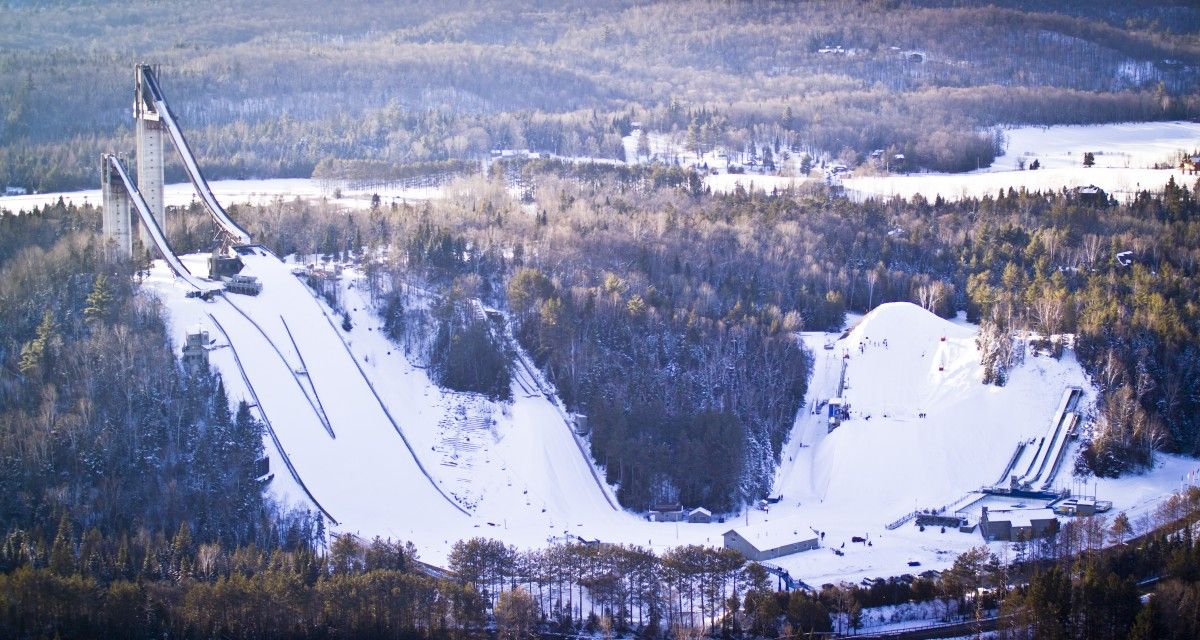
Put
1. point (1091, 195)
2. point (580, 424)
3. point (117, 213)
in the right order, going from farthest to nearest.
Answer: point (1091, 195) → point (117, 213) → point (580, 424)

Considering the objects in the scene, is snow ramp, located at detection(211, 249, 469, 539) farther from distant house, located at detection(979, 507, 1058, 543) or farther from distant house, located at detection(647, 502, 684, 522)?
distant house, located at detection(979, 507, 1058, 543)

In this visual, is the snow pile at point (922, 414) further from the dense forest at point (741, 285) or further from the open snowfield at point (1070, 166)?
the open snowfield at point (1070, 166)

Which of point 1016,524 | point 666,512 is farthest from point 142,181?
point 1016,524

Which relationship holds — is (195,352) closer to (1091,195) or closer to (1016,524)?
(1016,524)

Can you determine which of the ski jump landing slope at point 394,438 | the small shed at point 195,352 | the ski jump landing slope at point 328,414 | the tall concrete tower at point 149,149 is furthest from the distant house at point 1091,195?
the small shed at point 195,352

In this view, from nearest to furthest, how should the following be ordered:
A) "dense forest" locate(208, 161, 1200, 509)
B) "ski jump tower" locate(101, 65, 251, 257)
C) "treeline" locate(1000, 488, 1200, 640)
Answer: "treeline" locate(1000, 488, 1200, 640), "dense forest" locate(208, 161, 1200, 509), "ski jump tower" locate(101, 65, 251, 257)

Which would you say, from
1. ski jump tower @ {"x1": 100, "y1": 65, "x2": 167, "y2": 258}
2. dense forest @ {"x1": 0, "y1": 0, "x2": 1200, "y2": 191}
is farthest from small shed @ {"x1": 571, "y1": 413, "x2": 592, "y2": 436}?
dense forest @ {"x1": 0, "y1": 0, "x2": 1200, "y2": 191}
